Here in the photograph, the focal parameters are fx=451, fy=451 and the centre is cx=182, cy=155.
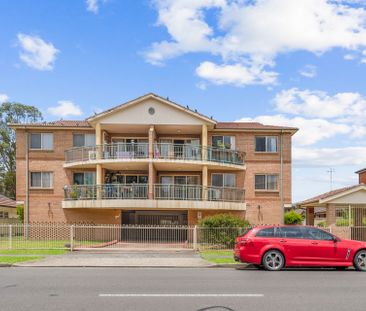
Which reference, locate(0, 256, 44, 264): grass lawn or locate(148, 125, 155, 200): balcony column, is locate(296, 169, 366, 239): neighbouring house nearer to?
locate(148, 125, 155, 200): balcony column

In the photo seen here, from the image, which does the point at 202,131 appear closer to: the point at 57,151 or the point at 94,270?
the point at 57,151

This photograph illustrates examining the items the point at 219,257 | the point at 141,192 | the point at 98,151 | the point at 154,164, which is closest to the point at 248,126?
the point at 154,164

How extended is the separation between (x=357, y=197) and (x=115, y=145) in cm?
1506

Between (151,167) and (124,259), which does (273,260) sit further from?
(151,167)

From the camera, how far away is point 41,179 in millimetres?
31203

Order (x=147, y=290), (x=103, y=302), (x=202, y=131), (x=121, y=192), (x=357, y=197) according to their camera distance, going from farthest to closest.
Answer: (x=202, y=131) → (x=121, y=192) → (x=357, y=197) → (x=147, y=290) → (x=103, y=302)

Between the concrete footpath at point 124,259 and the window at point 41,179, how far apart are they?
1140 centimetres

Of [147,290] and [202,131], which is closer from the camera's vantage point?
[147,290]

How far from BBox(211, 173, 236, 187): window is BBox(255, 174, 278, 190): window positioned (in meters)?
1.68

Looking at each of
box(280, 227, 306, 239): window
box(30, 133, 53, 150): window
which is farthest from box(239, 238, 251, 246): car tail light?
box(30, 133, 53, 150): window

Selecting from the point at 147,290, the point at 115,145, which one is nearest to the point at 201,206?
the point at 115,145

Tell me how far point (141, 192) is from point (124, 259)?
10207 mm

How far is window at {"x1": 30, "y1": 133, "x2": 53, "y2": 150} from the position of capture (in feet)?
103

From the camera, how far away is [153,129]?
29438mm
